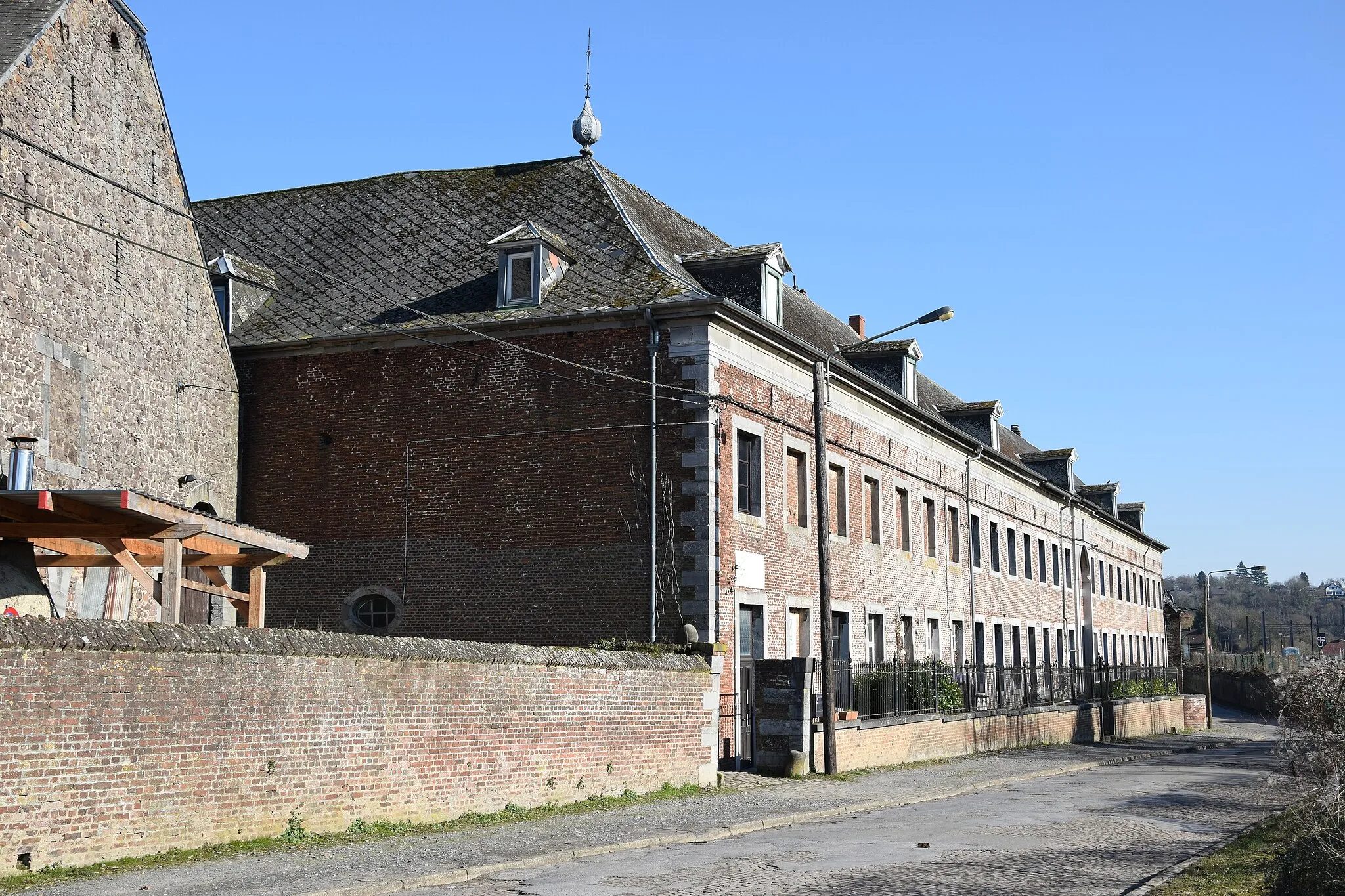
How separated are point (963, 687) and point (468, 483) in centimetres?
1255

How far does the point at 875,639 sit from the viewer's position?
3053 centimetres

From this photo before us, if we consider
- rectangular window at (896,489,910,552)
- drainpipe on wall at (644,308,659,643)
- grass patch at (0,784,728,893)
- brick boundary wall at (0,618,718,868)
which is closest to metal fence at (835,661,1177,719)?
rectangular window at (896,489,910,552)

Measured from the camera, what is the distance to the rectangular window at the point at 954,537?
36.4 m

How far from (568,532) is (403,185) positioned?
375 inches

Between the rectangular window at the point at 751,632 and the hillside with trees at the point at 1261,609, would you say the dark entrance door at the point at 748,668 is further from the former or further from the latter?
the hillside with trees at the point at 1261,609

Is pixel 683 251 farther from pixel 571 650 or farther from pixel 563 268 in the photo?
pixel 571 650

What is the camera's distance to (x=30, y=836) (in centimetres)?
1016

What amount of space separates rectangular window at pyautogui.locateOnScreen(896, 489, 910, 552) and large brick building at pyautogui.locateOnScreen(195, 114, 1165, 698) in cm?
301

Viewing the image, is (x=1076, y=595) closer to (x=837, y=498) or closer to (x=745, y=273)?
(x=837, y=498)

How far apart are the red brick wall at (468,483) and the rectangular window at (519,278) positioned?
34.9 inches

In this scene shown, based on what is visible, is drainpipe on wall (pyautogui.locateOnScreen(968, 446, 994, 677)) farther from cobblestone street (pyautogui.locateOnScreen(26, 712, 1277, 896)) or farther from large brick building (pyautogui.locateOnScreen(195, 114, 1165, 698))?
cobblestone street (pyautogui.locateOnScreen(26, 712, 1277, 896))

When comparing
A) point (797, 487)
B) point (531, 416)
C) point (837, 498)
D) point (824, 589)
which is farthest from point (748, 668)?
point (837, 498)

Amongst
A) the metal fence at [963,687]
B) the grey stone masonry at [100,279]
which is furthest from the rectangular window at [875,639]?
the grey stone masonry at [100,279]

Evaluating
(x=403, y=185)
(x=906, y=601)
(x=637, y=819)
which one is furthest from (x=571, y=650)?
(x=906, y=601)
